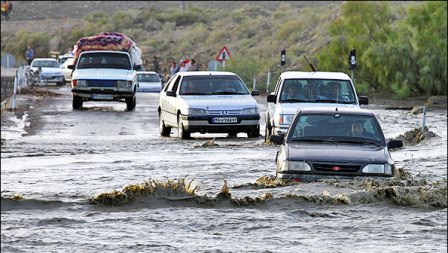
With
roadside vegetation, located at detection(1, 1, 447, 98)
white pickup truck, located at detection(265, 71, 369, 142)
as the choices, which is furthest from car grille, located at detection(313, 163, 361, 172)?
roadside vegetation, located at detection(1, 1, 447, 98)

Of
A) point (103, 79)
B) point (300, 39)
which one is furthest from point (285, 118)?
point (300, 39)

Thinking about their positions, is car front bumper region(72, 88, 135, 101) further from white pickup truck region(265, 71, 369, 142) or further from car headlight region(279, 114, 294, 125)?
car headlight region(279, 114, 294, 125)

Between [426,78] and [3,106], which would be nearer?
[3,106]

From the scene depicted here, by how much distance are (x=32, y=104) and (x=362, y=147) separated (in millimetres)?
25857

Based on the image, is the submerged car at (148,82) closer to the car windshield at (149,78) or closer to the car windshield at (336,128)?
the car windshield at (149,78)

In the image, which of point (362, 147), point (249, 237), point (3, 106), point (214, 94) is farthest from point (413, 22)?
point (249, 237)

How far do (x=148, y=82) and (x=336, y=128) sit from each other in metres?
37.0

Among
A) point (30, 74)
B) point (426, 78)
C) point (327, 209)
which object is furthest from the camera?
point (30, 74)

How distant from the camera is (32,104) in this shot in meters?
41.4

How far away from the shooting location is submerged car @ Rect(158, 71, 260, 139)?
27.0 m

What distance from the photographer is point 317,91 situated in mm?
24812

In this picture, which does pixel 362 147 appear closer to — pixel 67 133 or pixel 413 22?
pixel 67 133

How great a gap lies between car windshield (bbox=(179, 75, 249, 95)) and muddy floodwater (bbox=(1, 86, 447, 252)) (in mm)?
3550

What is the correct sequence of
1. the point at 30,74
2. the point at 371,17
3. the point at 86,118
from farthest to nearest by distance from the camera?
the point at 30,74
the point at 371,17
the point at 86,118
